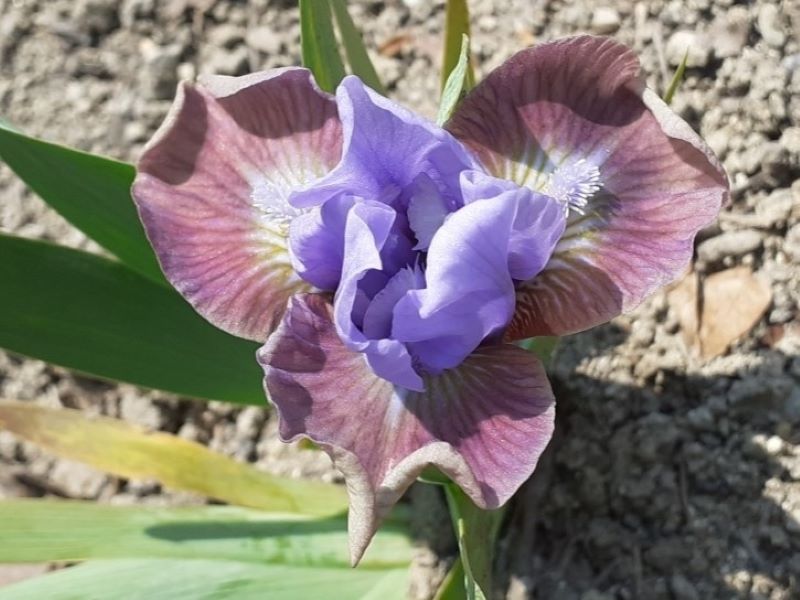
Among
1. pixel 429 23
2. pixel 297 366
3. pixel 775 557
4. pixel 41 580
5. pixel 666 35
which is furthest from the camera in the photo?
pixel 429 23

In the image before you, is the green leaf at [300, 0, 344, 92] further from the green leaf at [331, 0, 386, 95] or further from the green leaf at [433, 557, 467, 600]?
the green leaf at [433, 557, 467, 600]

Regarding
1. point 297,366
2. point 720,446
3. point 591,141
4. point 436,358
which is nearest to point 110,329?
point 297,366

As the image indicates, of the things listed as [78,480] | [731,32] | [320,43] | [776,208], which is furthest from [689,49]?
[78,480]

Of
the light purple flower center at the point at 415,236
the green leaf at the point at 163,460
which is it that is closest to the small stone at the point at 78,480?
the green leaf at the point at 163,460

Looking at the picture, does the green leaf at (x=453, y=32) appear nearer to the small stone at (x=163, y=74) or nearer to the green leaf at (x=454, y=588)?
the green leaf at (x=454, y=588)

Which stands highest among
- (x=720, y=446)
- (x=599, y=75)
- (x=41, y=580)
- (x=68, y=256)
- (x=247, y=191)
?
(x=599, y=75)

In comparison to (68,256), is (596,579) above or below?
below

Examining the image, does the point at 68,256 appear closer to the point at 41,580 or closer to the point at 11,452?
the point at 41,580
